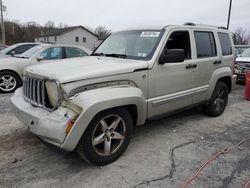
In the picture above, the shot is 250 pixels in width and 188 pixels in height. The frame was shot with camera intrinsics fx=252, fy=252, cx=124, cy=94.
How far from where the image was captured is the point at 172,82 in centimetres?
426

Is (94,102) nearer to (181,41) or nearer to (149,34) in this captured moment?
(149,34)

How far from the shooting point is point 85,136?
313 centimetres

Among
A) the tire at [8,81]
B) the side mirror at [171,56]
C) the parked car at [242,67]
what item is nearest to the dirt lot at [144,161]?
the side mirror at [171,56]

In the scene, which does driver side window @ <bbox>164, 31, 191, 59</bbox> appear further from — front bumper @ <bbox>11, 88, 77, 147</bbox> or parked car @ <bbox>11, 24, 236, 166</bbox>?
front bumper @ <bbox>11, 88, 77, 147</bbox>

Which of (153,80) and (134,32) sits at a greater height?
(134,32)

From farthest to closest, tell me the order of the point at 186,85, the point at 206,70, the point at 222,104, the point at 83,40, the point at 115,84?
1. the point at 83,40
2. the point at 222,104
3. the point at 206,70
4. the point at 186,85
5. the point at 115,84

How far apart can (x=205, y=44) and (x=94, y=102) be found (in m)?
3.07

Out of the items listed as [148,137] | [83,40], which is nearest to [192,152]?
[148,137]

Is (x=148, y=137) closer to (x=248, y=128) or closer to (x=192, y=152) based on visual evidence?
(x=192, y=152)

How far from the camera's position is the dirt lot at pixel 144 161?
3.10m

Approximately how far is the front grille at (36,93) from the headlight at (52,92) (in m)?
0.06

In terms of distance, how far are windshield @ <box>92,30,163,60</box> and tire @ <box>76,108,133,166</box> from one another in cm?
107

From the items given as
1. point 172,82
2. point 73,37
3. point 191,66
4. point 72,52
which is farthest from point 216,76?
point 73,37

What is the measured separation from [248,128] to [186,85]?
1.74 metres
